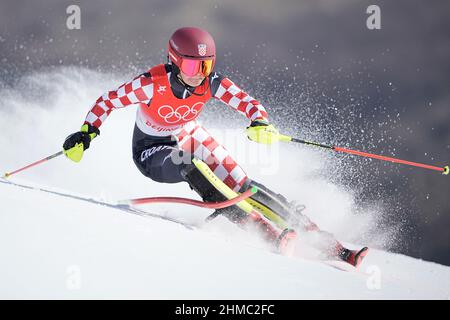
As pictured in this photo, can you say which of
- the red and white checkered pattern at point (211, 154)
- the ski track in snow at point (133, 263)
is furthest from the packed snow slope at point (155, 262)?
the red and white checkered pattern at point (211, 154)

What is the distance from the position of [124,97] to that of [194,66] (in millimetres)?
636

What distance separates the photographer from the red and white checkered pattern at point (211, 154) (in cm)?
404

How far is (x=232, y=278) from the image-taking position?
8.38 feet

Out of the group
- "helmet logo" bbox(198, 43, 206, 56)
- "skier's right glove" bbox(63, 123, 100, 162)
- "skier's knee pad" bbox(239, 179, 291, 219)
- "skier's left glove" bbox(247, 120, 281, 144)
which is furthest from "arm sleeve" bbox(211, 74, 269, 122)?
"skier's right glove" bbox(63, 123, 100, 162)

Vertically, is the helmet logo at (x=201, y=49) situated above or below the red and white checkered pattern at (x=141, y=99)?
above

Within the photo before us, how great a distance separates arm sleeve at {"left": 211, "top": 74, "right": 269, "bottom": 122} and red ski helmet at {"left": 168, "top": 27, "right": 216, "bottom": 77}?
328mm

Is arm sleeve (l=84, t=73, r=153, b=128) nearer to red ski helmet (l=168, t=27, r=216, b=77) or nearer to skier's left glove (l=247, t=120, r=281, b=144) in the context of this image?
red ski helmet (l=168, t=27, r=216, b=77)

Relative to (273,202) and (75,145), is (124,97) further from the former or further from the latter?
(273,202)

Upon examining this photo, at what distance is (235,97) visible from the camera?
4.13 meters

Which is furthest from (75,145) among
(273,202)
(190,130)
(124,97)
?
(273,202)

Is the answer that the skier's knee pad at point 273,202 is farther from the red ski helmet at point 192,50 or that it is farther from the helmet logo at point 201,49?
the helmet logo at point 201,49

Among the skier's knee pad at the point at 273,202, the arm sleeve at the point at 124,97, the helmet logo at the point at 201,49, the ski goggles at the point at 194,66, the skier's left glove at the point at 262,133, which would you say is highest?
the helmet logo at the point at 201,49

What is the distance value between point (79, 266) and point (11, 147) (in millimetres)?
5414

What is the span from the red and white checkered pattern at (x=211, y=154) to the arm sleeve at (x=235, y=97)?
1.13 ft
